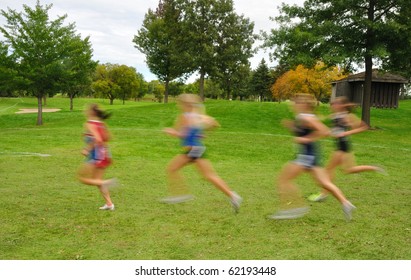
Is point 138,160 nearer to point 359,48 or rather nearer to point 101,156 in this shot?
point 101,156

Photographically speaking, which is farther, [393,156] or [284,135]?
[284,135]

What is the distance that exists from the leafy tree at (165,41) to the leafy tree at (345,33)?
2099 cm

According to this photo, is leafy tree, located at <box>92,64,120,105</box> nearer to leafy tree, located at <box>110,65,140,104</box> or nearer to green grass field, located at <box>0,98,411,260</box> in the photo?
leafy tree, located at <box>110,65,140,104</box>

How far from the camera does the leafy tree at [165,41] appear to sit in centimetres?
4566

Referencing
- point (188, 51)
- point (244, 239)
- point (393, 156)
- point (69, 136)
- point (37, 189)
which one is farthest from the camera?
point (188, 51)

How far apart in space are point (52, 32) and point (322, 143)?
19.0 metres

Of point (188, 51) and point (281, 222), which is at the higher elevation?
point (188, 51)

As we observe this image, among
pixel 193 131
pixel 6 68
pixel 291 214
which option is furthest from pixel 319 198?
pixel 6 68

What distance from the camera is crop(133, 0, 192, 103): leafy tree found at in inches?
1797

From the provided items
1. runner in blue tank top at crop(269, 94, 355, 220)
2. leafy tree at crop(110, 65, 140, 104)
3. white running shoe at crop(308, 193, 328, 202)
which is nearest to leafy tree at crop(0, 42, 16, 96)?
white running shoe at crop(308, 193, 328, 202)

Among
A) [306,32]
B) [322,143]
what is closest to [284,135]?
[322,143]

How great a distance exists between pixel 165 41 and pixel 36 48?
918 inches

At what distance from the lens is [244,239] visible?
21.0 ft

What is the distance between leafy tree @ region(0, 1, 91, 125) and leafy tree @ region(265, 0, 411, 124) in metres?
14.1
